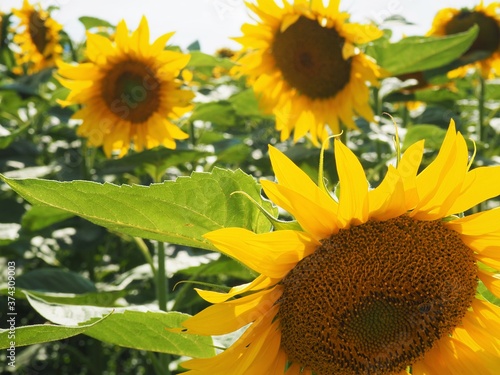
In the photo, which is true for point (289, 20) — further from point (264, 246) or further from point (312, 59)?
point (264, 246)

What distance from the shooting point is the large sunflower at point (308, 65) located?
7.41 feet

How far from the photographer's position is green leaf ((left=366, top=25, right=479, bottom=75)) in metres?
2.15

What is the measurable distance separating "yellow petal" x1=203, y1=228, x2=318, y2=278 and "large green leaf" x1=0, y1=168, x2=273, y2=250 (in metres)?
0.11

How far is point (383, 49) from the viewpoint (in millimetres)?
2207

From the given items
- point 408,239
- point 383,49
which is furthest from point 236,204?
point 383,49

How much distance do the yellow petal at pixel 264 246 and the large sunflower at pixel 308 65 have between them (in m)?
1.38

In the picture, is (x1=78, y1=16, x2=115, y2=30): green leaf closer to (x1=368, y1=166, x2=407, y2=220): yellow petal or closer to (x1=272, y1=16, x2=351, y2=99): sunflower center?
(x1=272, y1=16, x2=351, y2=99): sunflower center

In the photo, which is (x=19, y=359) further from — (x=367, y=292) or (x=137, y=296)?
(x=367, y=292)

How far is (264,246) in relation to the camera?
876 mm

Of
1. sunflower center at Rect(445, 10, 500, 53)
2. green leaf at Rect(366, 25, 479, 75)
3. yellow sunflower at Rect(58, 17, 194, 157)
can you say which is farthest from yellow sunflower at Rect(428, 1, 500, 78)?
yellow sunflower at Rect(58, 17, 194, 157)

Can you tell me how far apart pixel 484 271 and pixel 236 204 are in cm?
39

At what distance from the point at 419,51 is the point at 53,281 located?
136cm

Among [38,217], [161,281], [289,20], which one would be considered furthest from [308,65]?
[38,217]

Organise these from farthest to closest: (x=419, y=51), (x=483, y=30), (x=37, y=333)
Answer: (x=483, y=30) < (x=419, y=51) < (x=37, y=333)
